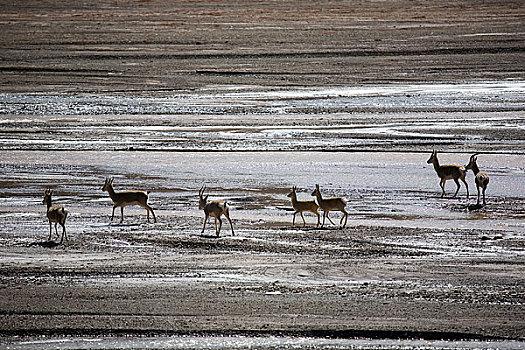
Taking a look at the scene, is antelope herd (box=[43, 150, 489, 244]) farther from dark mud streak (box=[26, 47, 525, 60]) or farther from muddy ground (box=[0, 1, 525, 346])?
dark mud streak (box=[26, 47, 525, 60])

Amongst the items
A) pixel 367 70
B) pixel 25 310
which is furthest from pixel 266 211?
pixel 367 70

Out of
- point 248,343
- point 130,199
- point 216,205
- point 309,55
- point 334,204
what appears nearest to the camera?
point 248,343

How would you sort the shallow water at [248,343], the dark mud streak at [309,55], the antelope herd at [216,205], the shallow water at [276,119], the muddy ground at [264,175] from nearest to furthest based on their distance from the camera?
1. the shallow water at [248,343]
2. the muddy ground at [264,175]
3. the antelope herd at [216,205]
4. the shallow water at [276,119]
5. the dark mud streak at [309,55]

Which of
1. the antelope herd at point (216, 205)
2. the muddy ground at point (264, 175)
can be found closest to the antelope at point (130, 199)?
the antelope herd at point (216, 205)

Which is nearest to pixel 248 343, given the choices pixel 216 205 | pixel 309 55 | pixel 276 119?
pixel 216 205

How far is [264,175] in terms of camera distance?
18547 millimetres

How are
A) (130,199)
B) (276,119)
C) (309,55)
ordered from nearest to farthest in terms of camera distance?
(130,199) < (276,119) < (309,55)

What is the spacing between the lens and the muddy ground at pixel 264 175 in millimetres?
9891

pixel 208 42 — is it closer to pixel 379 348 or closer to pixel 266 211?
pixel 266 211

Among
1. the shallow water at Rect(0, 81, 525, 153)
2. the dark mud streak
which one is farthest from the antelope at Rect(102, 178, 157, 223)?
the dark mud streak

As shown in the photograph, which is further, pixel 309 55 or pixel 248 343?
pixel 309 55

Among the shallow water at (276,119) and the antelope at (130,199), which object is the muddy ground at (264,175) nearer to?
the shallow water at (276,119)

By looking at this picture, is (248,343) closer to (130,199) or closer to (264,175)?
(130,199)

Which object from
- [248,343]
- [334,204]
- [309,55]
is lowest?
[248,343]
